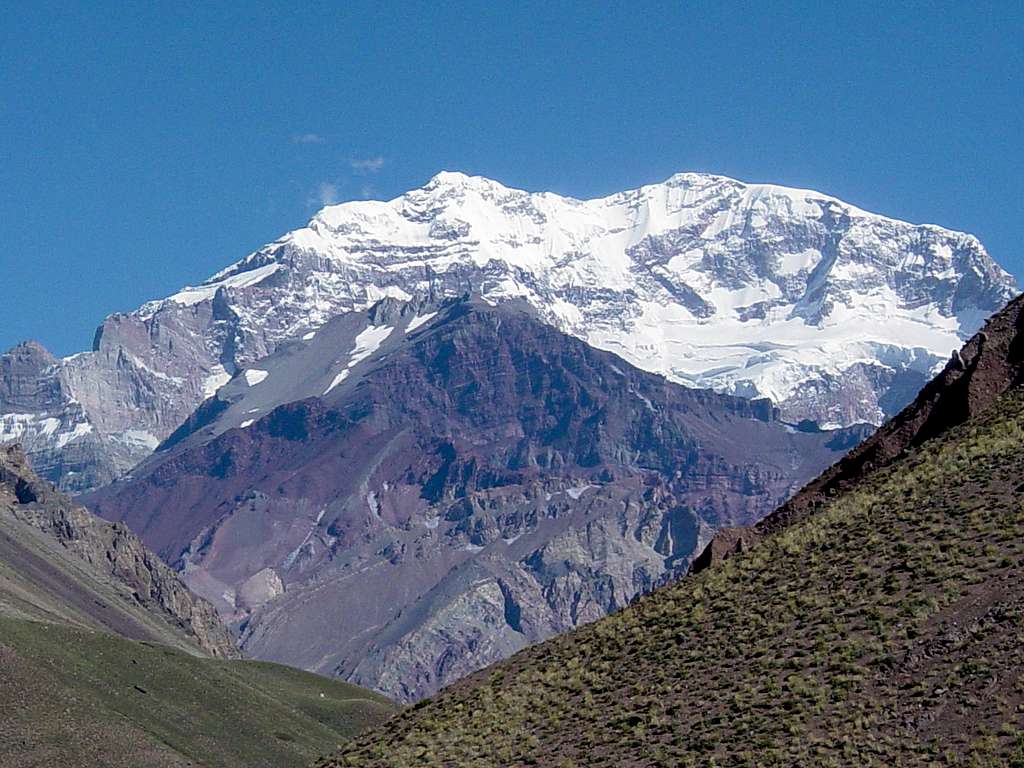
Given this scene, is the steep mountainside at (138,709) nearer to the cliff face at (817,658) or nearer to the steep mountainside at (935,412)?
the steep mountainside at (935,412)

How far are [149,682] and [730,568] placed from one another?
97.6 meters

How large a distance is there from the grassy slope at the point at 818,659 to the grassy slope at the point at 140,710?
60.6 m

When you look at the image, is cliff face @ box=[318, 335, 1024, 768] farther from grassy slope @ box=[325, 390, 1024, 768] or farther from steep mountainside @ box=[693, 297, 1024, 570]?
steep mountainside @ box=[693, 297, 1024, 570]

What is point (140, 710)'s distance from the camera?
434ft

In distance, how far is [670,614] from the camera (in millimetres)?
51062

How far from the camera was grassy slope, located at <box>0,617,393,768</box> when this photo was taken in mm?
111625

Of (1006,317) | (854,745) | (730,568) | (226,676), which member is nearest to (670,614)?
(730,568)

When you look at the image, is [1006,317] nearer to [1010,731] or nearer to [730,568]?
[730,568]

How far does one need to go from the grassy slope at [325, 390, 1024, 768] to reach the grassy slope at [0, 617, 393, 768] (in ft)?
199

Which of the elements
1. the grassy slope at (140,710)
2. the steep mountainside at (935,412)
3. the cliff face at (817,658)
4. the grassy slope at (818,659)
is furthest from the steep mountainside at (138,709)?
the cliff face at (817,658)

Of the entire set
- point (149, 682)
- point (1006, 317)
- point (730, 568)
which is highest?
point (1006, 317)

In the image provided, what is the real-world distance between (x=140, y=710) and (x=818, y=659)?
96251mm

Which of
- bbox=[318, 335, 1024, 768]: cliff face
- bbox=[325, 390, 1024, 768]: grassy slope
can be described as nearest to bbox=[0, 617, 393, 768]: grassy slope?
bbox=[325, 390, 1024, 768]: grassy slope

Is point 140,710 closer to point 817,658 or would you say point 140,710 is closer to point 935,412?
point 935,412
